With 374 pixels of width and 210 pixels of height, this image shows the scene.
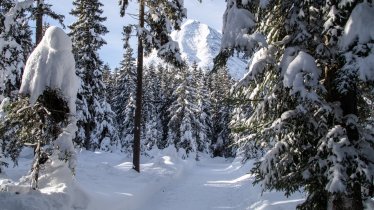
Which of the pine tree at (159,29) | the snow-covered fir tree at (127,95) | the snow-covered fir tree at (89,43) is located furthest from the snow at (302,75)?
the snow-covered fir tree at (127,95)

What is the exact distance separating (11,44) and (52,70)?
507 cm

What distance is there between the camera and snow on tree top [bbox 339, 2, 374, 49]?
6312 millimetres

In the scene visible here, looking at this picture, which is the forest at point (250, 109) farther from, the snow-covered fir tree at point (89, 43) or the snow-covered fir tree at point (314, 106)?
the snow-covered fir tree at point (89, 43)

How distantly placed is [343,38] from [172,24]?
49.7ft

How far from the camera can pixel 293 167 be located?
26.3 feet

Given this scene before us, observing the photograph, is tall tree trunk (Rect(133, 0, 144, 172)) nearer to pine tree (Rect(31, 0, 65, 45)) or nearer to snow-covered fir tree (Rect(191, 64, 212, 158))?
pine tree (Rect(31, 0, 65, 45))

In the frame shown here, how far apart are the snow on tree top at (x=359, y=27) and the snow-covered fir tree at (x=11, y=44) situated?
1155 cm

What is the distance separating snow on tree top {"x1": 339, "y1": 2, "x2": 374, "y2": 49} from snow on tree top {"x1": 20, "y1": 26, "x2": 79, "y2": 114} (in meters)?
7.44

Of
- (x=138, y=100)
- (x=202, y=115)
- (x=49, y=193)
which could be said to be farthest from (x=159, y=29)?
(x=202, y=115)

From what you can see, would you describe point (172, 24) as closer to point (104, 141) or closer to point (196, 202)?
point (196, 202)

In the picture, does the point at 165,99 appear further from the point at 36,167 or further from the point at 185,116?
the point at 36,167

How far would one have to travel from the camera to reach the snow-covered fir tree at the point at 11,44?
14.8 metres

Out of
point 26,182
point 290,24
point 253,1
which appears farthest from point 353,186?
point 26,182

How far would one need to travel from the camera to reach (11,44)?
15047mm
